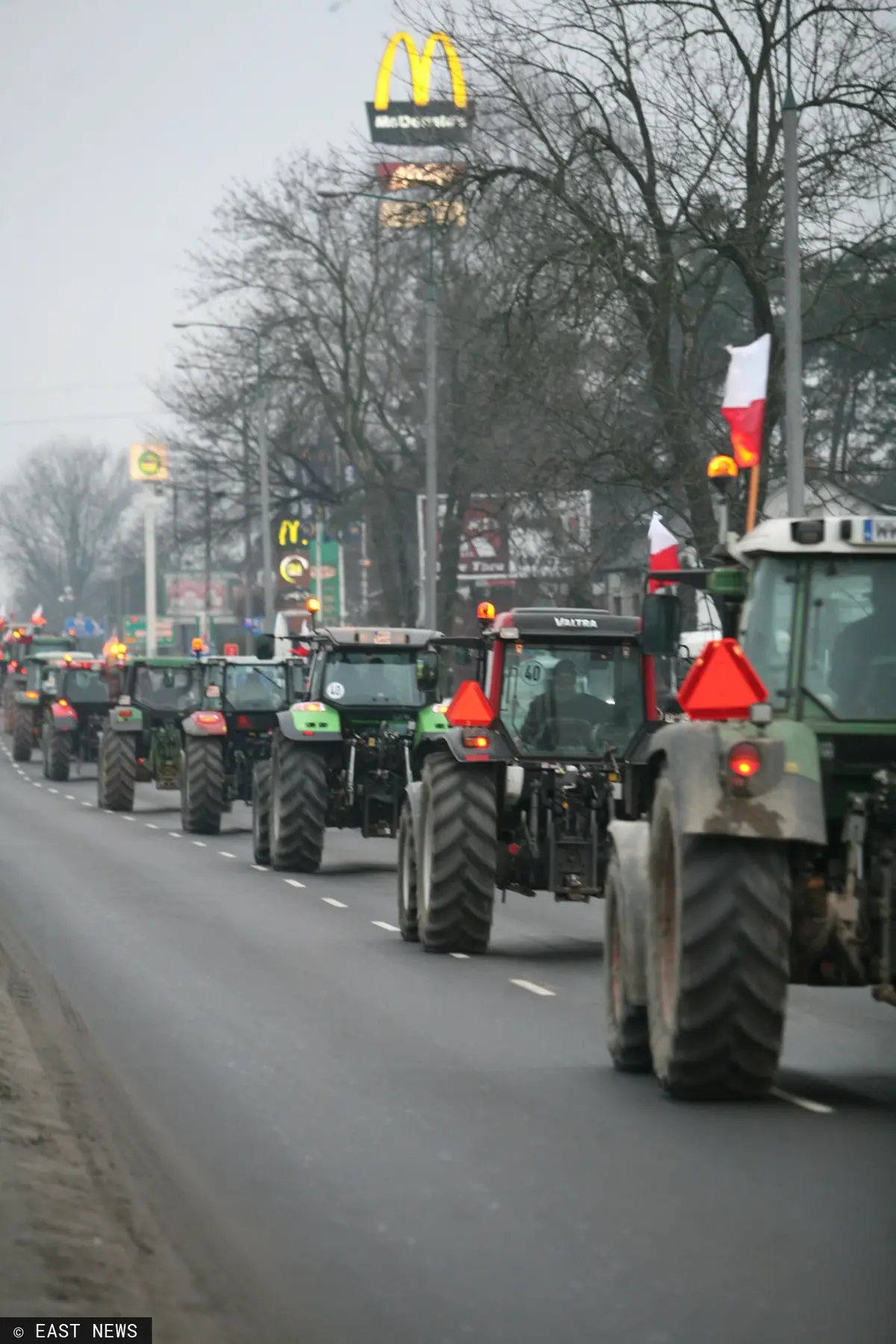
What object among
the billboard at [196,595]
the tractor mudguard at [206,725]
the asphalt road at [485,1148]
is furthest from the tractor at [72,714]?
the billboard at [196,595]

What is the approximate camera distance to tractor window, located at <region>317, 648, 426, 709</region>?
75.5 feet

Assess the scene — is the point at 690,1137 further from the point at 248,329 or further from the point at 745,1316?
the point at 248,329

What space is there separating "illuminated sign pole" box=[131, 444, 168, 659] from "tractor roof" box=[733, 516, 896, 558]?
90.6 metres

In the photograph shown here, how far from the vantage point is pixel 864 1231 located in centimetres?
677

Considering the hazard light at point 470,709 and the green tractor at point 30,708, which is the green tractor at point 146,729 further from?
the hazard light at point 470,709

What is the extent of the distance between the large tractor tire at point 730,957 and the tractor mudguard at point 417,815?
283 inches

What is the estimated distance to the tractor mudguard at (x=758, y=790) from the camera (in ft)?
28.3

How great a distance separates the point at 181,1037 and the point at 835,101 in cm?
2006

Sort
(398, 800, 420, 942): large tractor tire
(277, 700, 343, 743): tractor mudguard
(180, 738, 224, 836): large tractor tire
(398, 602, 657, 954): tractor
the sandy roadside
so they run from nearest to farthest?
the sandy roadside
(398, 602, 657, 954): tractor
(398, 800, 420, 942): large tractor tire
(277, 700, 343, 743): tractor mudguard
(180, 738, 224, 836): large tractor tire

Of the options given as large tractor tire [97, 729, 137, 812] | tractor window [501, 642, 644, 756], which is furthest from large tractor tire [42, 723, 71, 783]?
tractor window [501, 642, 644, 756]

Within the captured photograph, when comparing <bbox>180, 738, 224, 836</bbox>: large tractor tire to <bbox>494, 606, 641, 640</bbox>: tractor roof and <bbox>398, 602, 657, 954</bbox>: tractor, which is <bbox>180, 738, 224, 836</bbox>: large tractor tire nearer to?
<bbox>398, 602, 657, 954</bbox>: tractor

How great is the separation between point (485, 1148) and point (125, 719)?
27054 mm

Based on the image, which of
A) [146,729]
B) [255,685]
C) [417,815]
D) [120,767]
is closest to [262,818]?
[255,685]

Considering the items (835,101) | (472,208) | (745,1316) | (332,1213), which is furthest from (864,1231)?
(472,208)
